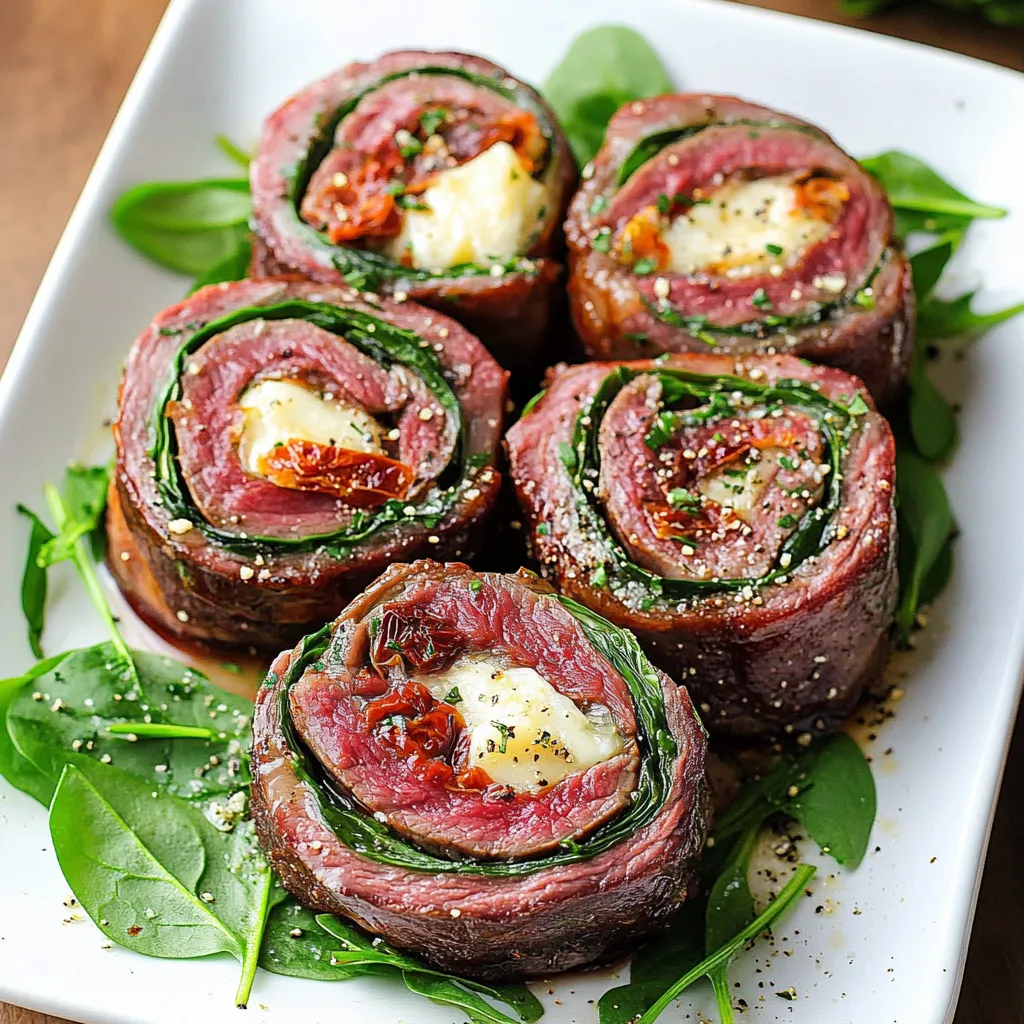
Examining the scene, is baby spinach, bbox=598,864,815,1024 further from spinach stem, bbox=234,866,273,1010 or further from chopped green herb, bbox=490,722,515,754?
spinach stem, bbox=234,866,273,1010

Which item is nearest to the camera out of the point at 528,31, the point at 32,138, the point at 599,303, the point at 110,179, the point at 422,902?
the point at 422,902

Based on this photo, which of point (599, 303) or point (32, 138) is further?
point (32, 138)

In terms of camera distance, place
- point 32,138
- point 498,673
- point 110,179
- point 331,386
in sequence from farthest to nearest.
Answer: point 32,138
point 110,179
point 331,386
point 498,673

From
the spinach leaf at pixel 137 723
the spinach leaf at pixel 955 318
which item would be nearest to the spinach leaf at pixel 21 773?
the spinach leaf at pixel 137 723

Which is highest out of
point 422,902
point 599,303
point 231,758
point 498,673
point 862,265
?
point 862,265

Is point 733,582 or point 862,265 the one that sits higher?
point 862,265

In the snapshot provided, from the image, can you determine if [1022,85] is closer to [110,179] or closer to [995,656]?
[995,656]

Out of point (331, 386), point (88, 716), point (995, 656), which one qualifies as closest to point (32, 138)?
point (331, 386)

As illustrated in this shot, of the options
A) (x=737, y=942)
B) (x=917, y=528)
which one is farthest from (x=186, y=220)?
(x=737, y=942)
